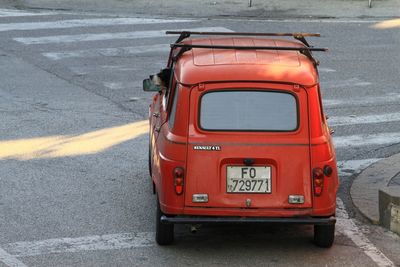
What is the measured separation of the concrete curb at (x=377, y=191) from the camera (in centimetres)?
982

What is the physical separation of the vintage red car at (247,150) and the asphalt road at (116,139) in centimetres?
51

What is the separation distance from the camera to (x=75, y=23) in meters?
22.1

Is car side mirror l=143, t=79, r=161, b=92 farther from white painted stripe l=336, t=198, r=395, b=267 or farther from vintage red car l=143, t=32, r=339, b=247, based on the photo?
white painted stripe l=336, t=198, r=395, b=267

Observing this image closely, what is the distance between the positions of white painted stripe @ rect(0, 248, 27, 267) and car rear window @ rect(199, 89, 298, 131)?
2028 mm

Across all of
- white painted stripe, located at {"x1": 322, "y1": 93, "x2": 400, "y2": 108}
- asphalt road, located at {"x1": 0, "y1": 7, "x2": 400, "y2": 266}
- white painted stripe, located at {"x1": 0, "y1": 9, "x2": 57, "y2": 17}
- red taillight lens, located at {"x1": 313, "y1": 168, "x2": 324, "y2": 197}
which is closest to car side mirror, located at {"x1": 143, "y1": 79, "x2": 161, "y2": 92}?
asphalt road, located at {"x1": 0, "y1": 7, "x2": 400, "y2": 266}

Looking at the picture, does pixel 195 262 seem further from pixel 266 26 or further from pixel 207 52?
pixel 266 26

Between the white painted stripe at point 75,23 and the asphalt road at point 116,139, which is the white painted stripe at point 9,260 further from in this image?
the white painted stripe at point 75,23

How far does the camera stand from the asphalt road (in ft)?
30.2

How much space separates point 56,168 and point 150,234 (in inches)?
107

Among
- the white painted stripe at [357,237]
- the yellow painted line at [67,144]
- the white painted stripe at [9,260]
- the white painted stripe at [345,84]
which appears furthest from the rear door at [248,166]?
the white painted stripe at [345,84]

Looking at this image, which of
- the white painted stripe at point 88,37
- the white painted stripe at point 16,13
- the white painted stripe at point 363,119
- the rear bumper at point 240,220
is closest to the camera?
the rear bumper at point 240,220

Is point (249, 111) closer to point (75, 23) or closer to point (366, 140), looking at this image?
point (366, 140)

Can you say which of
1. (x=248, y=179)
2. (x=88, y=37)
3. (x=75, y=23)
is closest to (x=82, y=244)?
(x=248, y=179)

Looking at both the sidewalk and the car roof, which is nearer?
the car roof
